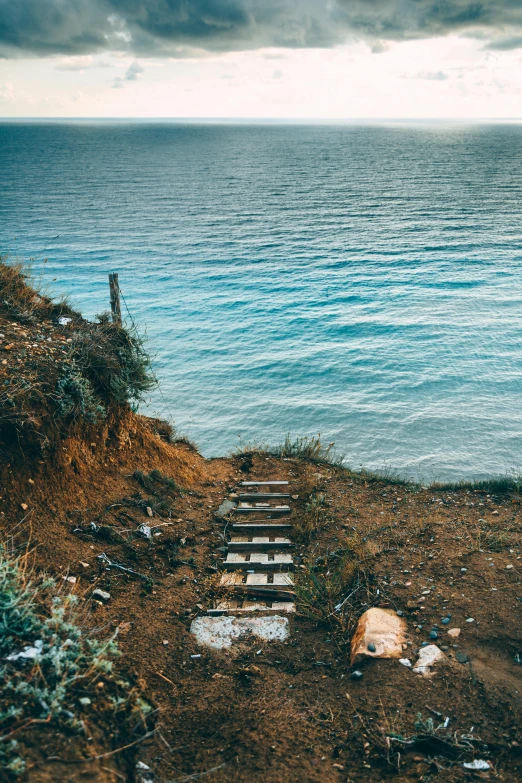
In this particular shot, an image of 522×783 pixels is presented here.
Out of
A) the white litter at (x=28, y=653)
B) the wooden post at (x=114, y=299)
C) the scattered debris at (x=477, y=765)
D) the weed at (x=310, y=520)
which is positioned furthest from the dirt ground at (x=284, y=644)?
the wooden post at (x=114, y=299)

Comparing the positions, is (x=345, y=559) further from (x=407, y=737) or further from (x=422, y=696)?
(x=407, y=737)

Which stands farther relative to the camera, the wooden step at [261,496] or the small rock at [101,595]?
the wooden step at [261,496]

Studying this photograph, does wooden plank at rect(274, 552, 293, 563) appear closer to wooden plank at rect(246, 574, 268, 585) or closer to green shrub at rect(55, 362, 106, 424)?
wooden plank at rect(246, 574, 268, 585)

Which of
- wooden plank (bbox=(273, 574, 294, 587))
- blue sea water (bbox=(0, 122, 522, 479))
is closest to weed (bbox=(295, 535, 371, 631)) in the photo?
wooden plank (bbox=(273, 574, 294, 587))

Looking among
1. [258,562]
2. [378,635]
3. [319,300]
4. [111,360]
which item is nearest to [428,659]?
[378,635]

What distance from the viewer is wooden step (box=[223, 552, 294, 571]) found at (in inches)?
349

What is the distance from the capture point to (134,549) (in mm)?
8562

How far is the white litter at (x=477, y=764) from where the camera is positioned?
5027 millimetres

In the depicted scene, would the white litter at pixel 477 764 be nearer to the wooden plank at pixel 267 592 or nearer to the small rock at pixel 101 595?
the wooden plank at pixel 267 592

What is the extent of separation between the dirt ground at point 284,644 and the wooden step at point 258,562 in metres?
0.22

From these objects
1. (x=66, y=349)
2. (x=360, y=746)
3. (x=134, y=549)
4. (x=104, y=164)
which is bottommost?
(x=360, y=746)

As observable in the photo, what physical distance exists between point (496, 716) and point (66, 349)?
29.3 ft

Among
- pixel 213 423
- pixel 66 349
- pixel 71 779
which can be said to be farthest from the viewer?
pixel 213 423

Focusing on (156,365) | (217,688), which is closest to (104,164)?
(156,365)
